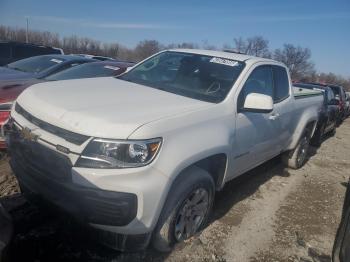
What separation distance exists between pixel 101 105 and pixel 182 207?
3.78ft

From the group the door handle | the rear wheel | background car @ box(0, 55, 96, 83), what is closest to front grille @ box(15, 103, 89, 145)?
the door handle

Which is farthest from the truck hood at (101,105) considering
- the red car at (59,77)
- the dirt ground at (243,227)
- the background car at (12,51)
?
the background car at (12,51)

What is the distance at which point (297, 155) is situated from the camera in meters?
6.55

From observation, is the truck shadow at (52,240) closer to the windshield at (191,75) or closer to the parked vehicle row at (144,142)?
the parked vehicle row at (144,142)

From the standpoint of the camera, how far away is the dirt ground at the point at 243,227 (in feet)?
11.0

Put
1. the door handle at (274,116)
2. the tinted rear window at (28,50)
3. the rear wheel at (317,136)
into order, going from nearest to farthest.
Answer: the door handle at (274,116) < the rear wheel at (317,136) < the tinted rear window at (28,50)

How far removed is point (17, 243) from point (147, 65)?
2.58 meters

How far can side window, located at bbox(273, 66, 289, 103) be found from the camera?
5040 mm

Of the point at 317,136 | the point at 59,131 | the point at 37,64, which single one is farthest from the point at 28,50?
the point at 59,131

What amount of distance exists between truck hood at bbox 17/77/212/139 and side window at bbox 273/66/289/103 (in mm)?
1858

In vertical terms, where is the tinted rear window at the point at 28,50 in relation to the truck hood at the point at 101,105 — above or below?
below

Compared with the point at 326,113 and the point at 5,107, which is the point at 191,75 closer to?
the point at 5,107

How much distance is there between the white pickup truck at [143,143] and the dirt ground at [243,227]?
328mm

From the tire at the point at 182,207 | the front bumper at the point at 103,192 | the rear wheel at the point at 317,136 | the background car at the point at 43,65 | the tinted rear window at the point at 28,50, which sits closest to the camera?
the front bumper at the point at 103,192
